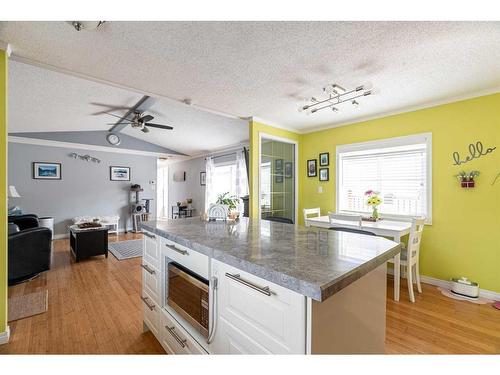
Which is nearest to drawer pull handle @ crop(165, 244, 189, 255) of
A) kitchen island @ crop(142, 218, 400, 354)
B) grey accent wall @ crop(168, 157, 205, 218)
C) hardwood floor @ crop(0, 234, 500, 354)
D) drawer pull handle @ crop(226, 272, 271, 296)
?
kitchen island @ crop(142, 218, 400, 354)

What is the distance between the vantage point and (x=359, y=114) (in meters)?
3.49

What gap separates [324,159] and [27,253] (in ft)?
14.7

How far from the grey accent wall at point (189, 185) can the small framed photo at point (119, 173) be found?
76.8 inches

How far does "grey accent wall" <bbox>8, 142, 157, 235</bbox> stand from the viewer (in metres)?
5.43

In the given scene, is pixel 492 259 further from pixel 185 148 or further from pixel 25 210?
pixel 25 210

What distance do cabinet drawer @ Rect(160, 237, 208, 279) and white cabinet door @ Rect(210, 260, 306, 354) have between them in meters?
0.10

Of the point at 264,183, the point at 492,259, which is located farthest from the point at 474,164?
the point at 264,183

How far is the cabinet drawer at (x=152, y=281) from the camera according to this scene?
1702 millimetres

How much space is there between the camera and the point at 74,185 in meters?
6.07

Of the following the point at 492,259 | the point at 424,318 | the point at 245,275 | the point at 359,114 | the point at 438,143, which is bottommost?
the point at 424,318

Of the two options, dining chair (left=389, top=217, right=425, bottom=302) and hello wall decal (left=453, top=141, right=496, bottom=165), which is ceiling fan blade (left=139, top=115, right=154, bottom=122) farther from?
hello wall decal (left=453, top=141, right=496, bottom=165)

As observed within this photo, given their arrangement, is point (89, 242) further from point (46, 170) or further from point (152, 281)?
point (46, 170)

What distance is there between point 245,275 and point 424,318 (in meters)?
2.19

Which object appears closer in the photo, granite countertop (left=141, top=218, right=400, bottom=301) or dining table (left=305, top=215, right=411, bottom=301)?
granite countertop (left=141, top=218, right=400, bottom=301)
